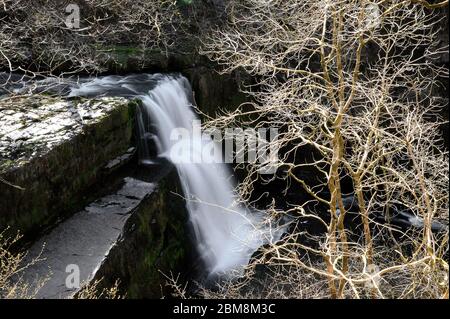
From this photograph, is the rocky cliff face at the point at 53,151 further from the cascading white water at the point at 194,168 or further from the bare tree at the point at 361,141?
the bare tree at the point at 361,141

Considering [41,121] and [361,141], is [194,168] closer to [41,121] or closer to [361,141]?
[41,121]

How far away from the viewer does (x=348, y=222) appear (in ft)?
32.9

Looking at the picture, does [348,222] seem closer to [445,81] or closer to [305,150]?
[305,150]

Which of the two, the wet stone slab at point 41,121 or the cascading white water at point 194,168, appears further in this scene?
the cascading white water at point 194,168

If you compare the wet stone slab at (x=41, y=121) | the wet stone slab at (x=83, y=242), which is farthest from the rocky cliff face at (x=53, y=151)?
the wet stone slab at (x=83, y=242)

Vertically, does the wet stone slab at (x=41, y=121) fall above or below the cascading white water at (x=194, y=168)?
above

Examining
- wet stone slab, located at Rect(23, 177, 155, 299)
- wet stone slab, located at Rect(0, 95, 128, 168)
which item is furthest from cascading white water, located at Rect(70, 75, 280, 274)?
wet stone slab, located at Rect(23, 177, 155, 299)

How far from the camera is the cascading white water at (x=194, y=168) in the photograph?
8.12m

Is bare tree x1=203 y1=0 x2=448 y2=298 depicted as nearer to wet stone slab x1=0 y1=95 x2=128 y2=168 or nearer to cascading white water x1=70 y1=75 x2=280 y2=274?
cascading white water x1=70 y1=75 x2=280 y2=274

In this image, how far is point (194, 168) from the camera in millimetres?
8508

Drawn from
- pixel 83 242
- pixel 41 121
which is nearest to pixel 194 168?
pixel 41 121

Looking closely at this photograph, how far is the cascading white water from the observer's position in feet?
26.7
